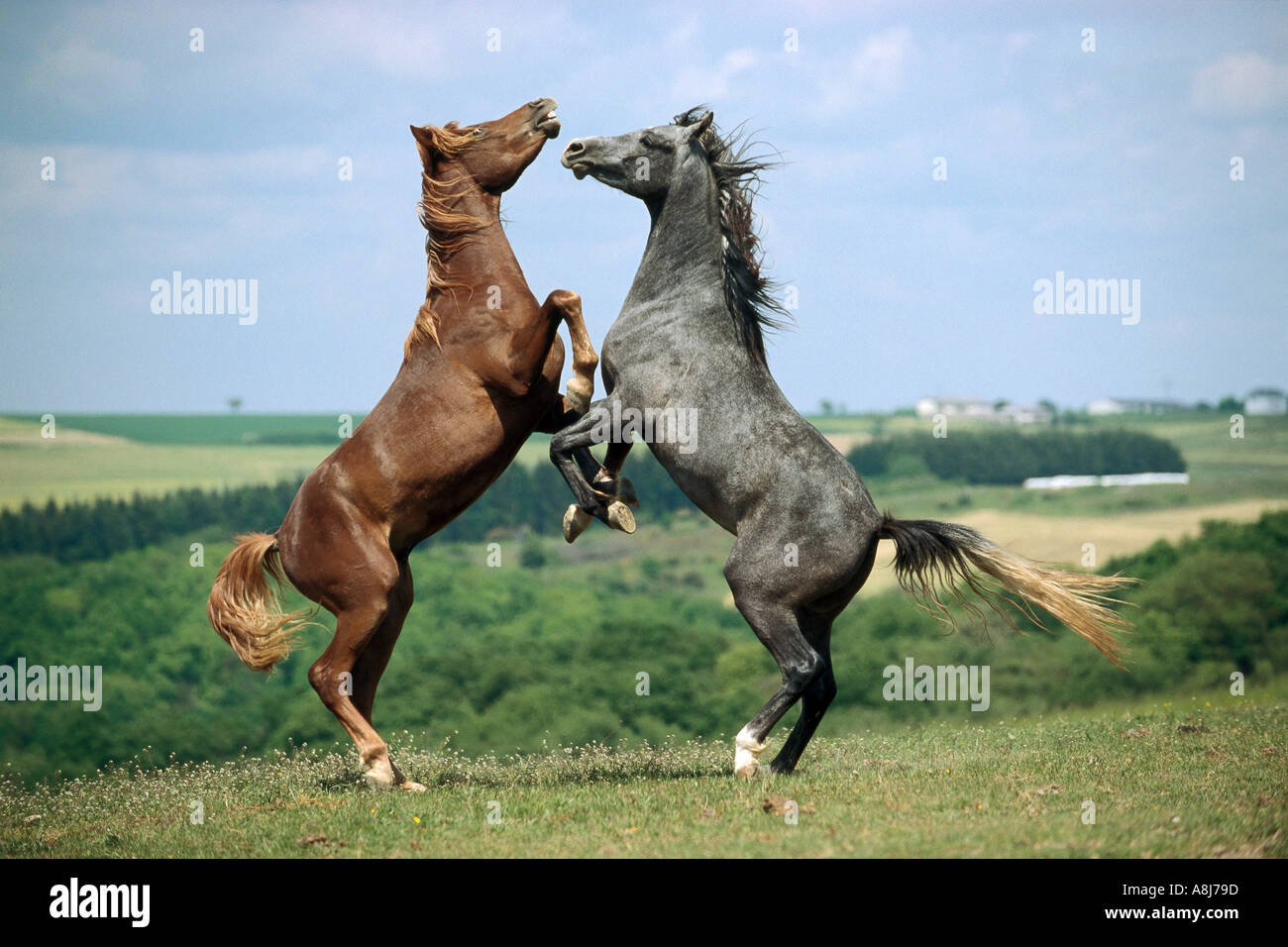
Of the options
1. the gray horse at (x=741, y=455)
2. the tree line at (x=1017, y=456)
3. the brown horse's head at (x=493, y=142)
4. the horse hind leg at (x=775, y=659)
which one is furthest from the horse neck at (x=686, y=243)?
the tree line at (x=1017, y=456)

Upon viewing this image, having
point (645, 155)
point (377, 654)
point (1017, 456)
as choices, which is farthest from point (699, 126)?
point (1017, 456)

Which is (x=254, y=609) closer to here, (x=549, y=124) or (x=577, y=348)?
(x=577, y=348)

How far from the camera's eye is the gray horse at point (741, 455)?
7.13m

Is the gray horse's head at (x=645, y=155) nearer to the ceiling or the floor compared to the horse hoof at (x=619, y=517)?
nearer to the ceiling

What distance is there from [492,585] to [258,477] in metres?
19.6

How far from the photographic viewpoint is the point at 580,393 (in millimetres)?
7547

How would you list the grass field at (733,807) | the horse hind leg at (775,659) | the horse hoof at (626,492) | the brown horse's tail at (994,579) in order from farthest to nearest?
the horse hoof at (626,492)
the brown horse's tail at (994,579)
the horse hind leg at (775,659)
the grass field at (733,807)

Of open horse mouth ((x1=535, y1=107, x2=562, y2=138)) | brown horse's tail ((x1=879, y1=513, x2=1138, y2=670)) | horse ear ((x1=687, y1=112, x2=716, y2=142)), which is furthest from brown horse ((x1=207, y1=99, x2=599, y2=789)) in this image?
brown horse's tail ((x1=879, y1=513, x2=1138, y2=670))

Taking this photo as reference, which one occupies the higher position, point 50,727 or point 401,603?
point 401,603

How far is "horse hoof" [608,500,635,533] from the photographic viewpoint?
745 centimetres

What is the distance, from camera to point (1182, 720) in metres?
9.81

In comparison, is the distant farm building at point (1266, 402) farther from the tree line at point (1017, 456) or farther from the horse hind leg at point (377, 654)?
the horse hind leg at point (377, 654)
